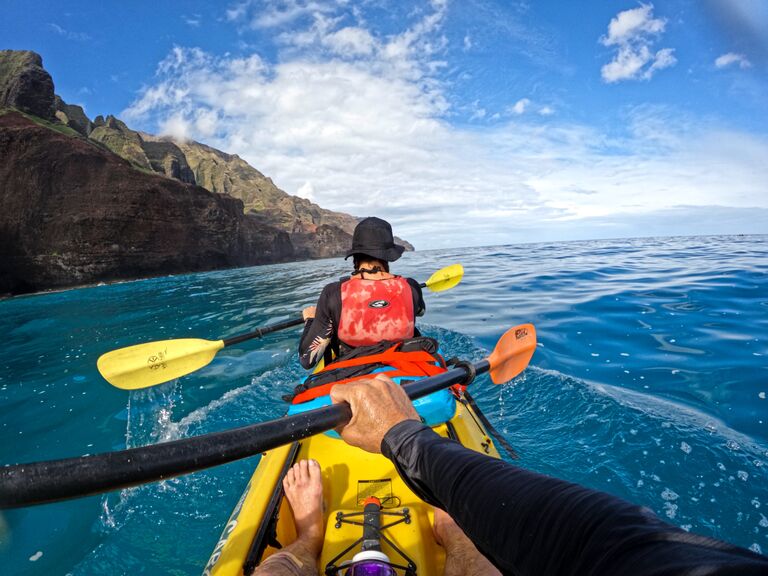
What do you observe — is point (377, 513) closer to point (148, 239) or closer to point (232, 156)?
point (148, 239)

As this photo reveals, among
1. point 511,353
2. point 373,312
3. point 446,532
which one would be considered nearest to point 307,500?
point 446,532

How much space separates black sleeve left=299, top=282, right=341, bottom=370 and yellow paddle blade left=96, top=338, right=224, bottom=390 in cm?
149

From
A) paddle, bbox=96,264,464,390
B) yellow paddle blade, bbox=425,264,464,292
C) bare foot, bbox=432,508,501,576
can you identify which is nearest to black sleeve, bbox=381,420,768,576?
bare foot, bbox=432,508,501,576

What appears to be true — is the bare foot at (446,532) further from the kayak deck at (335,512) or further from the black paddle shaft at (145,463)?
the black paddle shaft at (145,463)

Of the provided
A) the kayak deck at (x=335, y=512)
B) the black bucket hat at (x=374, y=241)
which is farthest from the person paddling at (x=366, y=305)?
the kayak deck at (x=335, y=512)

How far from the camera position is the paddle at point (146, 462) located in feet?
3.12

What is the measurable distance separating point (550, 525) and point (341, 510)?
182cm

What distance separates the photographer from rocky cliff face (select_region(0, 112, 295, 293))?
31.1 m

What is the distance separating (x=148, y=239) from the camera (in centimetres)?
3909

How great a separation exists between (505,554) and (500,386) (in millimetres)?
4498

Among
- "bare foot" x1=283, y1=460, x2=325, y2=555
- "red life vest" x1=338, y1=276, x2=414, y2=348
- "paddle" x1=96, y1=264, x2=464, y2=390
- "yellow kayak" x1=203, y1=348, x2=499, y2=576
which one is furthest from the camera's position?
"paddle" x1=96, y1=264, x2=464, y2=390

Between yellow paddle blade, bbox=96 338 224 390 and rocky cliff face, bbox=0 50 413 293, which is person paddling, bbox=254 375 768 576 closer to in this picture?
yellow paddle blade, bbox=96 338 224 390

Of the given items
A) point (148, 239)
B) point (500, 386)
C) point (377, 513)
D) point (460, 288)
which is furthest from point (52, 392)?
point (148, 239)

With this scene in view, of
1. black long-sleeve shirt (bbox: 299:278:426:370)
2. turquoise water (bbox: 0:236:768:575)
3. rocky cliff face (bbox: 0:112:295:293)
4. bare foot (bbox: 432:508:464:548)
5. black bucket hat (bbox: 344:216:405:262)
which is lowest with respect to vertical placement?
turquoise water (bbox: 0:236:768:575)
